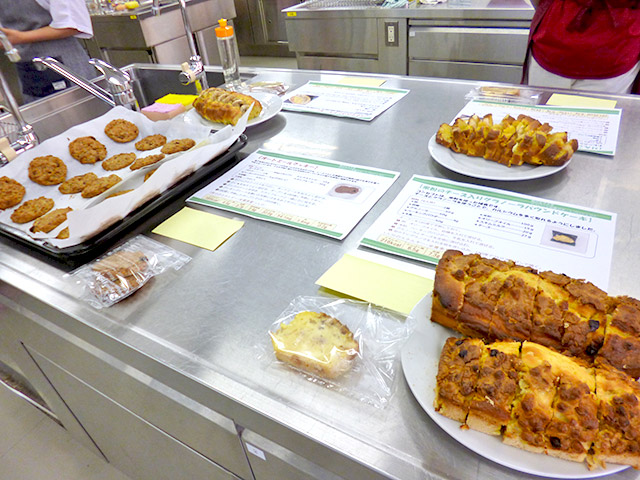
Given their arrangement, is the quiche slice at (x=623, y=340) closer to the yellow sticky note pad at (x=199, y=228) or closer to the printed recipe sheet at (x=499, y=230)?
the printed recipe sheet at (x=499, y=230)

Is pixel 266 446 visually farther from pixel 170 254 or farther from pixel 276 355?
pixel 170 254

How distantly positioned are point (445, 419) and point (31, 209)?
1.02 m

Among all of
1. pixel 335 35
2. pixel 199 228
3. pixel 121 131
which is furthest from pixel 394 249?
pixel 335 35

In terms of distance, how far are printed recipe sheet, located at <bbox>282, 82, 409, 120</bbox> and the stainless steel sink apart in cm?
47

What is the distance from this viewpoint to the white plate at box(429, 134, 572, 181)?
93cm

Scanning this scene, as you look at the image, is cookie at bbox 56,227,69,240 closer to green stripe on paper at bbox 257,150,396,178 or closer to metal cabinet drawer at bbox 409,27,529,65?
green stripe on paper at bbox 257,150,396,178

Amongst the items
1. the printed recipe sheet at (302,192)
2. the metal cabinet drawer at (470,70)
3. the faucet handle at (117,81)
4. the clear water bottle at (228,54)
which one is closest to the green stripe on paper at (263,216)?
the printed recipe sheet at (302,192)

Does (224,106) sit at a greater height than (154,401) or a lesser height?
greater

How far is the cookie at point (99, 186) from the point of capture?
3.43 ft

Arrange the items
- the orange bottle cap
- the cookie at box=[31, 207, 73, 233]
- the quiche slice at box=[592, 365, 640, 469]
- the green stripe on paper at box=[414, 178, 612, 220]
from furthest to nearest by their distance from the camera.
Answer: the orange bottle cap → the cookie at box=[31, 207, 73, 233] → the green stripe on paper at box=[414, 178, 612, 220] → the quiche slice at box=[592, 365, 640, 469]

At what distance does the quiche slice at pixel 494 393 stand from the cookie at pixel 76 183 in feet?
3.42

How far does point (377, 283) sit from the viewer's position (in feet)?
2.36

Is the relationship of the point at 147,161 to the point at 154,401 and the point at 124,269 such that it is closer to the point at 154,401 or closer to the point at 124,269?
the point at 124,269

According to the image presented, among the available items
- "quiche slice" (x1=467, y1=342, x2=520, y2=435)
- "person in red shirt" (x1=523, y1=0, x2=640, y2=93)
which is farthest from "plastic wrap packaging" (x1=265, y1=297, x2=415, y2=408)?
"person in red shirt" (x1=523, y1=0, x2=640, y2=93)
